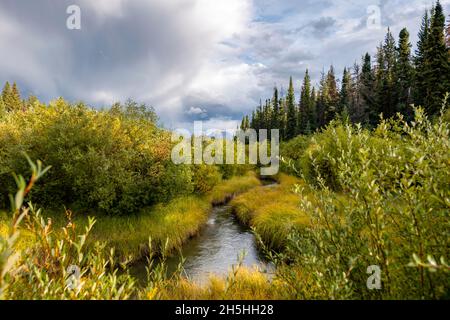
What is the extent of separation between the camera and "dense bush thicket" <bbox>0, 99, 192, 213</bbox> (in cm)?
1435

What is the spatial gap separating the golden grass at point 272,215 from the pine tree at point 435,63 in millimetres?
28572

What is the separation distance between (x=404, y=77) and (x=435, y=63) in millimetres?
11493

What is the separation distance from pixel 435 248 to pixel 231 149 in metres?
38.2

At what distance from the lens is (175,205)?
18.5 metres

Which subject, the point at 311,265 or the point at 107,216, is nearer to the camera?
the point at 311,265

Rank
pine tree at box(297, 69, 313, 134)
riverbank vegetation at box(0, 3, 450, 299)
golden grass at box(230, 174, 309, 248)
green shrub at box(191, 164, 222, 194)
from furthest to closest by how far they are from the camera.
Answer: pine tree at box(297, 69, 313, 134) → green shrub at box(191, 164, 222, 194) → golden grass at box(230, 174, 309, 248) → riverbank vegetation at box(0, 3, 450, 299)

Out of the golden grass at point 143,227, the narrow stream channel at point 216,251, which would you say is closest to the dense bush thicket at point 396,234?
the narrow stream channel at point 216,251

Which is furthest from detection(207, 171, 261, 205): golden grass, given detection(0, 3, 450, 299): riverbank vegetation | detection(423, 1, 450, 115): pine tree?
detection(423, 1, 450, 115): pine tree

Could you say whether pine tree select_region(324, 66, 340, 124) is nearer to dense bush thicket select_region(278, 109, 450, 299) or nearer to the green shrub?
the green shrub

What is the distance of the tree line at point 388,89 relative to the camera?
128 feet

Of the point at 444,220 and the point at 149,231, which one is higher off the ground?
the point at 444,220

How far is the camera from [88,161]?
14469 millimetres

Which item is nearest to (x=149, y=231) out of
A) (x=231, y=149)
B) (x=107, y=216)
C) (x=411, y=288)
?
(x=107, y=216)
